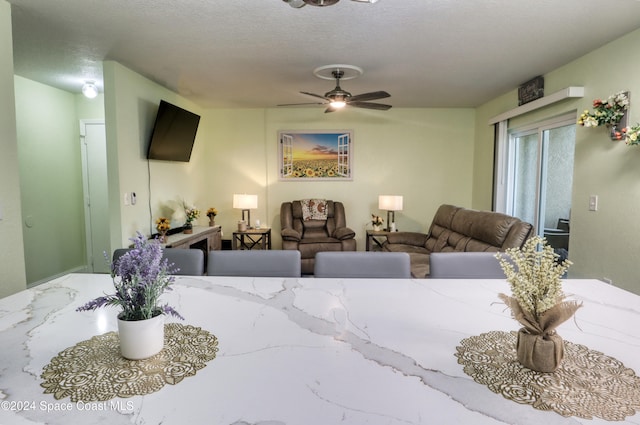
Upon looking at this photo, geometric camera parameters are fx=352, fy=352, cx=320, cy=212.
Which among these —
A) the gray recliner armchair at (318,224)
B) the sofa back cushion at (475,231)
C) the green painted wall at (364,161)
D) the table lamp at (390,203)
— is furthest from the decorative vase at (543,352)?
the green painted wall at (364,161)

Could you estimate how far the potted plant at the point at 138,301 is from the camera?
3.02 feet

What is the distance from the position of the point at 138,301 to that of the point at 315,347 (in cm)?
50

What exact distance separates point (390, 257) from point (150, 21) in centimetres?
236

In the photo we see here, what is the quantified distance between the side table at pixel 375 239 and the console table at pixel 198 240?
225cm

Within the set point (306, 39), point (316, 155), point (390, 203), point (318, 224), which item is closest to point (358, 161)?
point (316, 155)

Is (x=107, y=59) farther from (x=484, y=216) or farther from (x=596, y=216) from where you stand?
(x=596, y=216)

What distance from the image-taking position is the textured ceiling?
2.35m

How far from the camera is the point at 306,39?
112 inches

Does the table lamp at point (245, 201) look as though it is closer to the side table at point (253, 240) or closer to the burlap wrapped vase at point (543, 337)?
the side table at point (253, 240)

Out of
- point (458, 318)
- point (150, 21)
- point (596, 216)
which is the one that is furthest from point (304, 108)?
point (458, 318)

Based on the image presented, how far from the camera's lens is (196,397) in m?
0.77

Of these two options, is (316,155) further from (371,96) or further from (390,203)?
(371,96)

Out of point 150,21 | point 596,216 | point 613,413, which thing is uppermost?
point 150,21

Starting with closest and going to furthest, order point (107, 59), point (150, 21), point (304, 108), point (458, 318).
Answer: point (458, 318) → point (150, 21) → point (107, 59) → point (304, 108)
